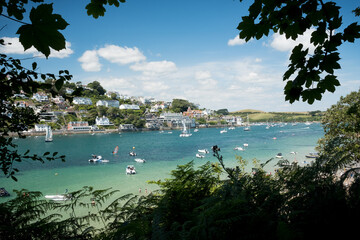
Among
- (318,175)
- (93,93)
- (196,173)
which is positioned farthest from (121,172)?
(93,93)

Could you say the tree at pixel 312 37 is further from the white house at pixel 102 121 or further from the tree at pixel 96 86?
the tree at pixel 96 86

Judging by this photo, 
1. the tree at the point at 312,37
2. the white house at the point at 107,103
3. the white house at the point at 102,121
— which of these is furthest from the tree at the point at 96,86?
the tree at the point at 312,37

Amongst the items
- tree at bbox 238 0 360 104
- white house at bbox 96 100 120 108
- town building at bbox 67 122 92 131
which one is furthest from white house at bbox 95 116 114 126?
tree at bbox 238 0 360 104

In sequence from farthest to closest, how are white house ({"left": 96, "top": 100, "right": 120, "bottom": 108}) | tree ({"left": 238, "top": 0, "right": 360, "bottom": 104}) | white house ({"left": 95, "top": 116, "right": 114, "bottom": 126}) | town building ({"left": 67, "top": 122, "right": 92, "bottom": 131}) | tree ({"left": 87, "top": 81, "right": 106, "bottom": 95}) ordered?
tree ({"left": 87, "top": 81, "right": 106, "bottom": 95}) < white house ({"left": 96, "top": 100, "right": 120, "bottom": 108}) < white house ({"left": 95, "top": 116, "right": 114, "bottom": 126}) < town building ({"left": 67, "top": 122, "right": 92, "bottom": 131}) < tree ({"left": 238, "top": 0, "right": 360, "bottom": 104})

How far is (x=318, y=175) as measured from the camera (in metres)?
2.84

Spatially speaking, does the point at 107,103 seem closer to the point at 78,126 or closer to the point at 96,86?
the point at 96,86

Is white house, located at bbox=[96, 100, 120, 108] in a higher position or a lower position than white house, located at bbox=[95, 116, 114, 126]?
higher

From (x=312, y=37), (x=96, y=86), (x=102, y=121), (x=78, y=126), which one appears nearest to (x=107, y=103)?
(x=96, y=86)

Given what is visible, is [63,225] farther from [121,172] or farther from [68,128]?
[68,128]

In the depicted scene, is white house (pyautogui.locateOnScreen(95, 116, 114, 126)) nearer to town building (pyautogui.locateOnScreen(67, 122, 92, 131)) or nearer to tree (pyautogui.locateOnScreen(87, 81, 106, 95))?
town building (pyautogui.locateOnScreen(67, 122, 92, 131))

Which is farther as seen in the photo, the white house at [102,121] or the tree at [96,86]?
the tree at [96,86]

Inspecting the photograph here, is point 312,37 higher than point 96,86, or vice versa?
point 96,86

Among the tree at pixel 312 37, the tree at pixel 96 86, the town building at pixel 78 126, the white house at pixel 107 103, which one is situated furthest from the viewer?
the tree at pixel 96 86

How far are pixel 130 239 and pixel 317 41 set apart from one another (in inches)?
105
